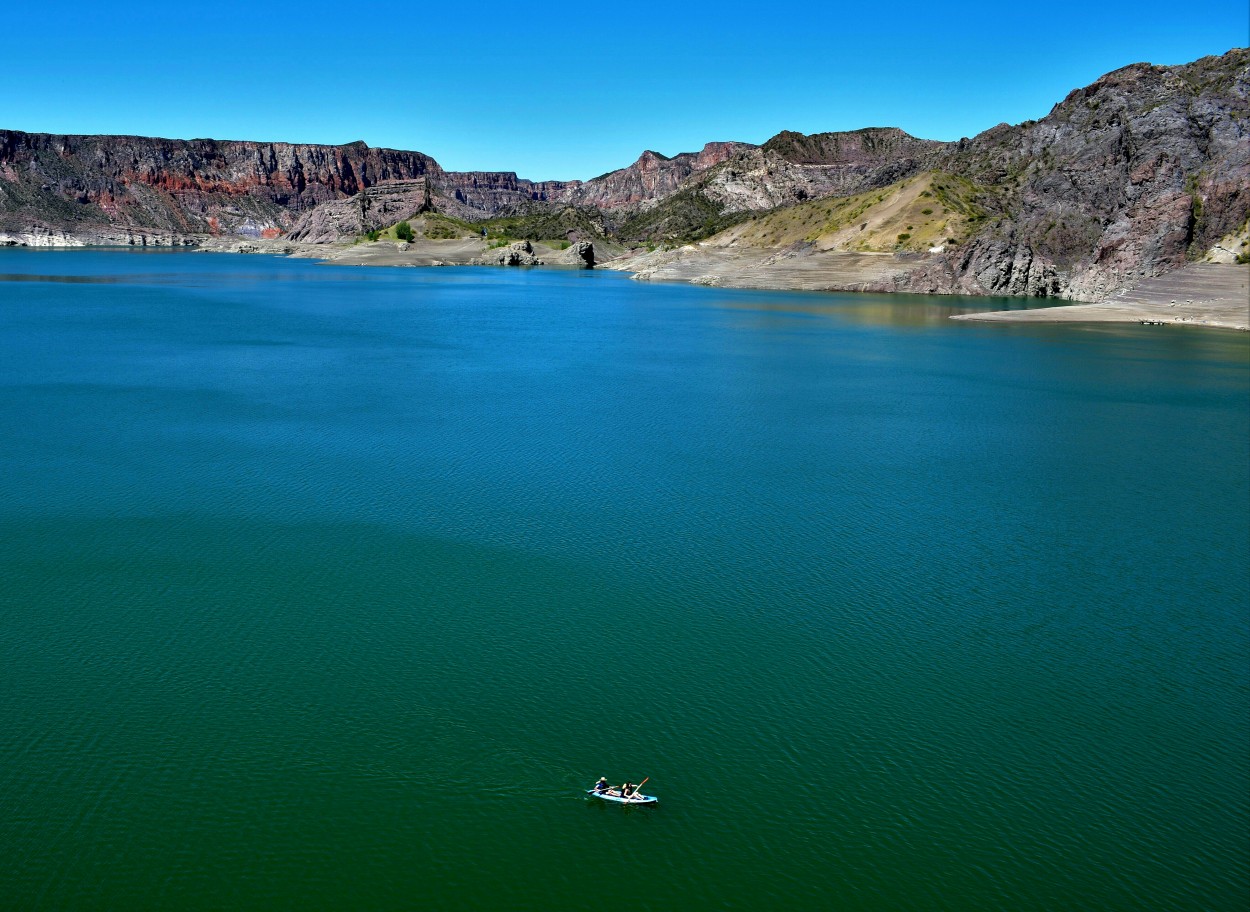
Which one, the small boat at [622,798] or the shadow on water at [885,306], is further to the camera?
the shadow on water at [885,306]

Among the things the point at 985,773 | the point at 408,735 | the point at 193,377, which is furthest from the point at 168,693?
the point at 193,377

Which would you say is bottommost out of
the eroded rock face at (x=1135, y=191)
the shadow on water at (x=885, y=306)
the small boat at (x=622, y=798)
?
the small boat at (x=622, y=798)

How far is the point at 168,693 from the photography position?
2472 centimetres

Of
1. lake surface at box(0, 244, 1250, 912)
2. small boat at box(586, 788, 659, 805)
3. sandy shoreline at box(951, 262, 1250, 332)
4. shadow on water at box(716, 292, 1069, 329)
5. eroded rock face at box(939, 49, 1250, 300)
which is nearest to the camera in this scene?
lake surface at box(0, 244, 1250, 912)

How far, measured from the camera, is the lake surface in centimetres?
1927

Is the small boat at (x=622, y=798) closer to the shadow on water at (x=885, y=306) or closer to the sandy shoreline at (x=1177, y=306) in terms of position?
the shadow on water at (x=885, y=306)

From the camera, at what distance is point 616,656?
27.3m

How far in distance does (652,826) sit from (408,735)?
6.61 metres

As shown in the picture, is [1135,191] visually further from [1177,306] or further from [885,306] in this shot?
[885,306]

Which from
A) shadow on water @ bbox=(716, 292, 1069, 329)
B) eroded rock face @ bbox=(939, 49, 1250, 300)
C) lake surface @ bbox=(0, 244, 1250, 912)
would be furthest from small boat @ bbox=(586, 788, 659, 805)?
eroded rock face @ bbox=(939, 49, 1250, 300)

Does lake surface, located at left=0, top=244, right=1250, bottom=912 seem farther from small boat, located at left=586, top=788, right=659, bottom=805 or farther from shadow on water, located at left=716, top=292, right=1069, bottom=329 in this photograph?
shadow on water, located at left=716, top=292, right=1069, bottom=329

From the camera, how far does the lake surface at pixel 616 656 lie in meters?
19.3

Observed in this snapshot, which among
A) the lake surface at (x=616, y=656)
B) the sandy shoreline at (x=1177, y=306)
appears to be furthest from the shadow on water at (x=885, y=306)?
the lake surface at (x=616, y=656)

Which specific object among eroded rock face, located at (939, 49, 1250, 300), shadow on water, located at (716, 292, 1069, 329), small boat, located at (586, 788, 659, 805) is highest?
eroded rock face, located at (939, 49, 1250, 300)
